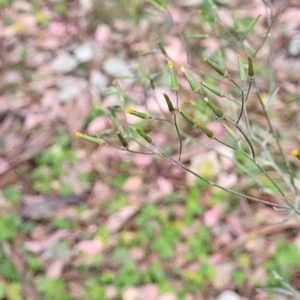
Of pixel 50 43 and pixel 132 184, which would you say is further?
pixel 50 43

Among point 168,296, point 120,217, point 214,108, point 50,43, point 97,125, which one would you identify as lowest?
point 168,296

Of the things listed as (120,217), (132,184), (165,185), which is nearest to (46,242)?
(120,217)

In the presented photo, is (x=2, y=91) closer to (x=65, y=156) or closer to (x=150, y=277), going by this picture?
(x=65, y=156)

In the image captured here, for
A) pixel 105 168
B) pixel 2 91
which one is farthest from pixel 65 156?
pixel 2 91

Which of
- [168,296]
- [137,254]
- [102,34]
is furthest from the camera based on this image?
[102,34]

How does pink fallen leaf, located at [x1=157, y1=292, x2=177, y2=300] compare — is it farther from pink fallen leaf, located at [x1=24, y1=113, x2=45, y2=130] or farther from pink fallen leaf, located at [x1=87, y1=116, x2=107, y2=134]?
pink fallen leaf, located at [x1=24, y1=113, x2=45, y2=130]

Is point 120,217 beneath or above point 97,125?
beneath

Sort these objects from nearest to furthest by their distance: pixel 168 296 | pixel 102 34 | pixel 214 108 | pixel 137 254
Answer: pixel 214 108
pixel 168 296
pixel 137 254
pixel 102 34

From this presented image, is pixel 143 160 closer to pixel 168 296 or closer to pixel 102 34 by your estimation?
pixel 168 296
